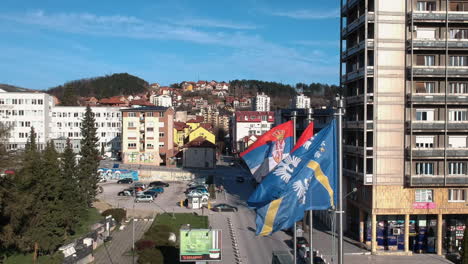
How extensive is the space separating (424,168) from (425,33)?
924 cm

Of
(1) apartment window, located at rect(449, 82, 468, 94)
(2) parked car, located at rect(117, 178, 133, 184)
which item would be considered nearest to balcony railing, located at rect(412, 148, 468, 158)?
(1) apartment window, located at rect(449, 82, 468, 94)

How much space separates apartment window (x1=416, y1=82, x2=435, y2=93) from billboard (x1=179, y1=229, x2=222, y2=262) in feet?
56.4

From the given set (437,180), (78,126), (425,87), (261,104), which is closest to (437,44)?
(425,87)

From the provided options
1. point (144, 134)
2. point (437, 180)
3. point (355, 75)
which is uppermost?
point (355, 75)

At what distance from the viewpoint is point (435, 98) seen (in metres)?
31.1

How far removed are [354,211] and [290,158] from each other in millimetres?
23630

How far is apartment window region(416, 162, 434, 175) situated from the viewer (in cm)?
3164

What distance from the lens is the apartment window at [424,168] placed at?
31.6m

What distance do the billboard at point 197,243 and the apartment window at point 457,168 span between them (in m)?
17.1

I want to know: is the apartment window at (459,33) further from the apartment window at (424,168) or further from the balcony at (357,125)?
the apartment window at (424,168)

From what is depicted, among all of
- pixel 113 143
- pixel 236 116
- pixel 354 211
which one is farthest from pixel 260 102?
pixel 354 211

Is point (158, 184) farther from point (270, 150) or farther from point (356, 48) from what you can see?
point (270, 150)

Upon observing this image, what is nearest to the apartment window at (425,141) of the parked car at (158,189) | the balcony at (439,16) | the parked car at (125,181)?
the balcony at (439,16)

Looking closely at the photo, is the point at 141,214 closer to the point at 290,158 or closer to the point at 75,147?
the point at 290,158
